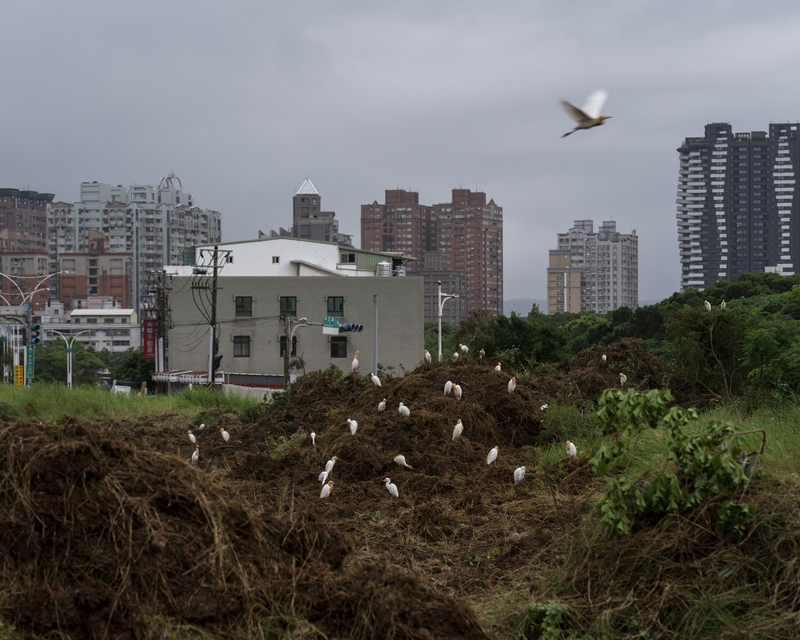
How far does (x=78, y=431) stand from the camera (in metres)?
4.68

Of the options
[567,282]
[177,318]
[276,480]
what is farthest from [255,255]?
[567,282]

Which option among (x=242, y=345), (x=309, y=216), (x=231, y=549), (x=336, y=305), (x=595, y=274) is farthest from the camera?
(x=595, y=274)

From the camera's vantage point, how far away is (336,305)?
1714 inches

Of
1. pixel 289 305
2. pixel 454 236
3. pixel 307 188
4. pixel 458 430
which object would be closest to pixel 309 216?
pixel 307 188

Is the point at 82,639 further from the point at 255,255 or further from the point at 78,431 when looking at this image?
the point at 255,255

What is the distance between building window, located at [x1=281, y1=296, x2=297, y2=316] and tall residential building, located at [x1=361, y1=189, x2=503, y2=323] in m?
66.2

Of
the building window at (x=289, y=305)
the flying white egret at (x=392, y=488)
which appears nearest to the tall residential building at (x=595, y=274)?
the building window at (x=289, y=305)

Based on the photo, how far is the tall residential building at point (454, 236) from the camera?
375 feet

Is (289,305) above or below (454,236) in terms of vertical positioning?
below

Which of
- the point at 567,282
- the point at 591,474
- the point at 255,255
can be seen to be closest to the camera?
the point at 591,474

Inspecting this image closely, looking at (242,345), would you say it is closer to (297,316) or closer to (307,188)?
(297,316)

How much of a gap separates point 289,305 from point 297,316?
2.64 feet

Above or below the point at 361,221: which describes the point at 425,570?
below

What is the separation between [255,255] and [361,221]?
73.8 metres
